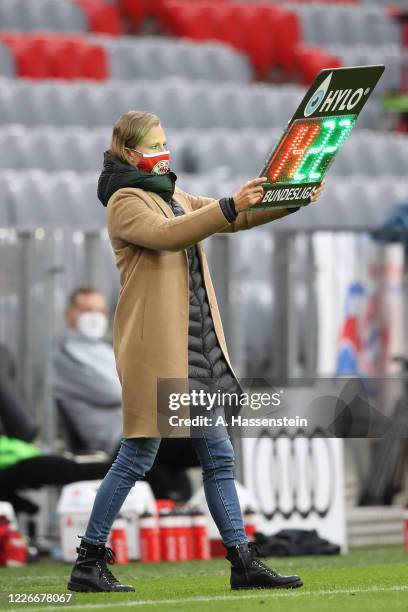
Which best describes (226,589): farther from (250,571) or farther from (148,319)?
(148,319)

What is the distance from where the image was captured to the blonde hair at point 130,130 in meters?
5.20

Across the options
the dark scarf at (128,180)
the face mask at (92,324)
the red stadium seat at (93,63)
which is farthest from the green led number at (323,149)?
the red stadium seat at (93,63)

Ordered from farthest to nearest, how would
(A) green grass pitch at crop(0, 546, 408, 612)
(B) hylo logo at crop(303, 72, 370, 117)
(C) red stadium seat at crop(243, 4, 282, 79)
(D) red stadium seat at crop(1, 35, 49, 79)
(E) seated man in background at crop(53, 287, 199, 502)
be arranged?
(C) red stadium seat at crop(243, 4, 282, 79) < (D) red stadium seat at crop(1, 35, 49, 79) < (E) seated man in background at crop(53, 287, 199, 502) < (B) hylo logo at crop(303, 72, 370, 117) < (A) green grass pitch at crop(0, 546, 408, 612)

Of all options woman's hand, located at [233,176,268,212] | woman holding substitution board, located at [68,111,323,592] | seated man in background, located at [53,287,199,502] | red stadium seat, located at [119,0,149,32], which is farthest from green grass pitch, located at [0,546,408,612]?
red stadium seat, located at [119,0,149,32]

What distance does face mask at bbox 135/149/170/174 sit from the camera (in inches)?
205

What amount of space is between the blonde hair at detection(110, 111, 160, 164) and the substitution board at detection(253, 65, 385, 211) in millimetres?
469

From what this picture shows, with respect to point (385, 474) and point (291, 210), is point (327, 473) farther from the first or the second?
point (291, 210)

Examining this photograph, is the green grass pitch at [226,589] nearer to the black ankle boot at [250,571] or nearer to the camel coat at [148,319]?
Answer: the black ankle boot at [250,571]

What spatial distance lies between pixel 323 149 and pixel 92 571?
154 centimetres

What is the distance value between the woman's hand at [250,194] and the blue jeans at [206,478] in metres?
0.75

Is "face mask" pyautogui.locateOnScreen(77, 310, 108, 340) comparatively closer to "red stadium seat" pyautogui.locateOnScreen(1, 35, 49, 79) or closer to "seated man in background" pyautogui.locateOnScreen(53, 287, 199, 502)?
"seated man in background" pyautogui.locateOnScreen(53, 287, 199, 502)

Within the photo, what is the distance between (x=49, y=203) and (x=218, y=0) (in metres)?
9.12

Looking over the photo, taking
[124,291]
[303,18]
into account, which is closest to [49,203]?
[124,291]

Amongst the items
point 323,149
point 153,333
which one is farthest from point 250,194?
point 153,333
